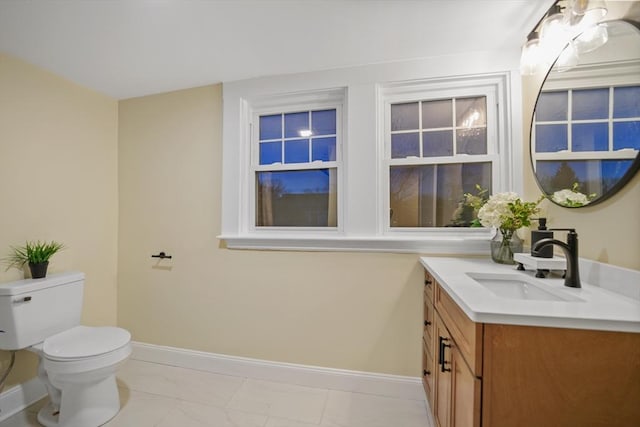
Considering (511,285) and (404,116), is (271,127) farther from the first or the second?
(511,285)

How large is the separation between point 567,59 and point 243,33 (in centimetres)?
162

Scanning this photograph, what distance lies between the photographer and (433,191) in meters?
1.73

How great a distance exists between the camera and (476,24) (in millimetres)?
1364

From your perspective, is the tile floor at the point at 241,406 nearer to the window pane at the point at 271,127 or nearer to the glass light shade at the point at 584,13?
the window pane at the point at 271,127

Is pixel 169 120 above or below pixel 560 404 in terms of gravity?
above

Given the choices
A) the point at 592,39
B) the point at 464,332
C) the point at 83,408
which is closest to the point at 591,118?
the point at 592,39

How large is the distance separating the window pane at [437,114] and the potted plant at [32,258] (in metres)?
2.63

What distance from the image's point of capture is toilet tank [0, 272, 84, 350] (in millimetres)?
1416

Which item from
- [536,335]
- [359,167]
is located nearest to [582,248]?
[536,335]

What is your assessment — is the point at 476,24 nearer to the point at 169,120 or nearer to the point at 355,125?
the point at 355,125

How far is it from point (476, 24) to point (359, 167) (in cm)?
97

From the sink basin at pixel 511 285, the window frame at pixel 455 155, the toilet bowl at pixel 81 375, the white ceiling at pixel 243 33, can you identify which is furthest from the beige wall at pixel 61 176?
the sink basin at pixel 511 285

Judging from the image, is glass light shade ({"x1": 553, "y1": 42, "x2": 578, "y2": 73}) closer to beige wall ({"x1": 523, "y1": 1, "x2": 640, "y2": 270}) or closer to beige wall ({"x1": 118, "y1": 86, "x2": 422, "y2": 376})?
beige wall ({"x1": 523, "y1": 1, "x2": 640, "y2": 270})

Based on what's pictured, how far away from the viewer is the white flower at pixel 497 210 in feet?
4.50
